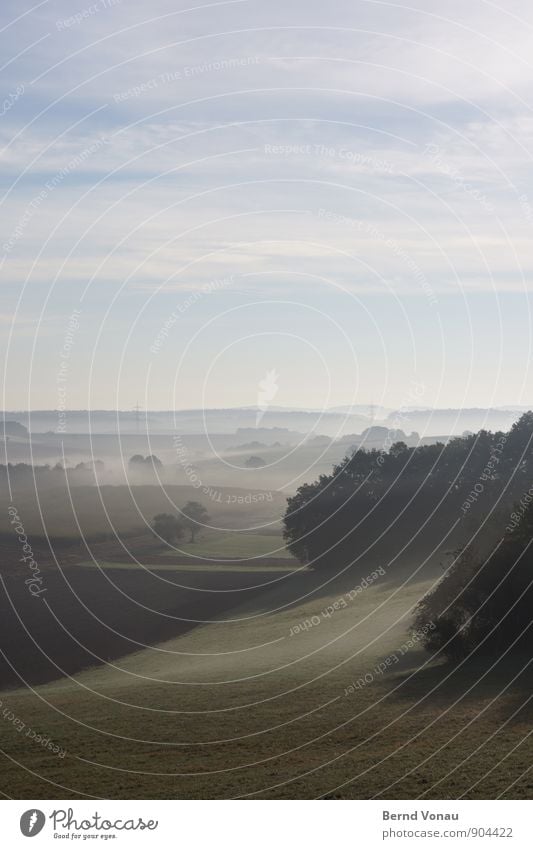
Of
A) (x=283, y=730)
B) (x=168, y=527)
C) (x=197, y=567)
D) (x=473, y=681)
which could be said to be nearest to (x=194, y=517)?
(x=168, y=527)

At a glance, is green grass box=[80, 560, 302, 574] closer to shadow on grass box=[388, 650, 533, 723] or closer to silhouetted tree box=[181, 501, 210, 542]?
silhouetted tree box=[181, 501, 210, 542]

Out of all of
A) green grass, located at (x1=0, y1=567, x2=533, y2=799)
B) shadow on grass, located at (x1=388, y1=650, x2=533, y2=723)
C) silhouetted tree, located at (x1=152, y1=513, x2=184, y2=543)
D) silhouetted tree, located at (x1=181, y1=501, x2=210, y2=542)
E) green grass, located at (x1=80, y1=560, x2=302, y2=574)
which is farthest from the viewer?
silhouetted tree, located at (x1=181, y1=501, x2=210, y2=542)

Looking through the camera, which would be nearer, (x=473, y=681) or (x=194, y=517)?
(x=473, y=681)

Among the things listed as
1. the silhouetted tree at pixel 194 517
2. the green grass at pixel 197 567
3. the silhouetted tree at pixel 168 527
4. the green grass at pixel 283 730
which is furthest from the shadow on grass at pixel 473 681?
the silhouetted tree at pixel 194 517

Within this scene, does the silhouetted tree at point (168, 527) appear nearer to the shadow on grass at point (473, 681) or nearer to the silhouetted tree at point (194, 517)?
the silhouetted tree at point (194, 517)

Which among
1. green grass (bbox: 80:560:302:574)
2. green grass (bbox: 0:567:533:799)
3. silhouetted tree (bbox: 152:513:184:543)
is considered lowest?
green grass (bbox: 0:567:533:799)

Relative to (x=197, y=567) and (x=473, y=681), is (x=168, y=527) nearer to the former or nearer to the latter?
(x=197, y=567)

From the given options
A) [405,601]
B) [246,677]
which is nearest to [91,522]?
[405,601]

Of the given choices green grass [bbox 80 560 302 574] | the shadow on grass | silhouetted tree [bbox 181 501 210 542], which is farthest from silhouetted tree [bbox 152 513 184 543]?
the shadow on grass

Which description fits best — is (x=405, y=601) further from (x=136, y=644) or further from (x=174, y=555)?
(x=174, y=555)

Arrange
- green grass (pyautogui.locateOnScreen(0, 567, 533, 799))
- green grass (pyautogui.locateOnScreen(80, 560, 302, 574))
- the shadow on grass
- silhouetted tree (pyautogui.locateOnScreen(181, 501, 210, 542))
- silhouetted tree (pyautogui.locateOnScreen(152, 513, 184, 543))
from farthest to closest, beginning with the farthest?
silhouetted tree (pyautogui.locateOnScreen(181, 501, 210, 542)) → silhouetted tree (pyautogui.locateOnScreen(152, 513, 184, 543)) → green grass (pyautogui.locateOnScreen(80, 560, 302, 574)) → the shadow on grass → green grass (pyautogui.locateOnScreen(0, 567, 533, 799))

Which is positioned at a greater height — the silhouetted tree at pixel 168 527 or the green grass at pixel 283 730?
the silhouetted tree at pixel 168 527
